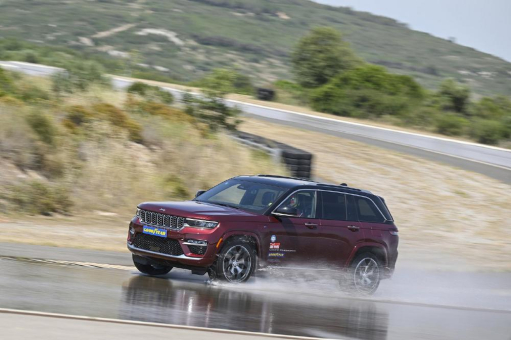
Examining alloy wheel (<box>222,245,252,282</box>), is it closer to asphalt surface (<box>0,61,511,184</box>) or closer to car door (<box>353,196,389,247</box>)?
car door (<box>353,196,389,247</box>)

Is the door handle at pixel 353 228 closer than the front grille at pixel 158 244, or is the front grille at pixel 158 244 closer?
the front grille at pixel 158 244

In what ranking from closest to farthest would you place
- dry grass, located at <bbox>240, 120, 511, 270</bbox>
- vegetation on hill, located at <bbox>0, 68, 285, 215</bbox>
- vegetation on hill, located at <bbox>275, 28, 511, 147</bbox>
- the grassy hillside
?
vegetation on hill, located at <bbox>0, 68, 285, 215</bbox>
dry grass, located at <bbox>240, 120, 511, 270</bbox>
vegetation on hill, located at <bbox>275, 28, 511, 147</bbox>
the grassy hillside

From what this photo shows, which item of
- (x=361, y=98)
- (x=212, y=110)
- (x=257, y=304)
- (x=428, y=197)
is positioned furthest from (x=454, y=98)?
(x=257, y=304)

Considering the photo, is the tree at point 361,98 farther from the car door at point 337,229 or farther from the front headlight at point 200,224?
the front headlight at point 200,224

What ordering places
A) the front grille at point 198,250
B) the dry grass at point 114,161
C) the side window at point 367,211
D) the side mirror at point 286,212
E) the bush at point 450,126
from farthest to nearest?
the bush at point 450,126 → the dry grass at point 114,161 → the side window at point 367,211 → the side mirror at point 286,212 → the front grille at point 198,250

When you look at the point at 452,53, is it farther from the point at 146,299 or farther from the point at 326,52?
the point at 146,299

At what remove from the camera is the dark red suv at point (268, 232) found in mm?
11669

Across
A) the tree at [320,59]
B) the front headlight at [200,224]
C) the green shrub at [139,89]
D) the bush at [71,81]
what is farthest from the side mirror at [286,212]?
the tree at [320,59]

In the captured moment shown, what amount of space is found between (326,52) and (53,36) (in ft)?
150

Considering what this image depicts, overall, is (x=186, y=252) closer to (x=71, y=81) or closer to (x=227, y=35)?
(x=71, y=81)

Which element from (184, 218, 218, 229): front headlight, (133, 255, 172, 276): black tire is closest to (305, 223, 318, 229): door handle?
(184, 218, 218, 229): front headlight

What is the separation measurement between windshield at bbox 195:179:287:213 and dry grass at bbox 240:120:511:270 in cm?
752

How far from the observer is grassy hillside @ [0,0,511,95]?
9956 centimetres

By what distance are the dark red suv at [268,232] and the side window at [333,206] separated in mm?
16
